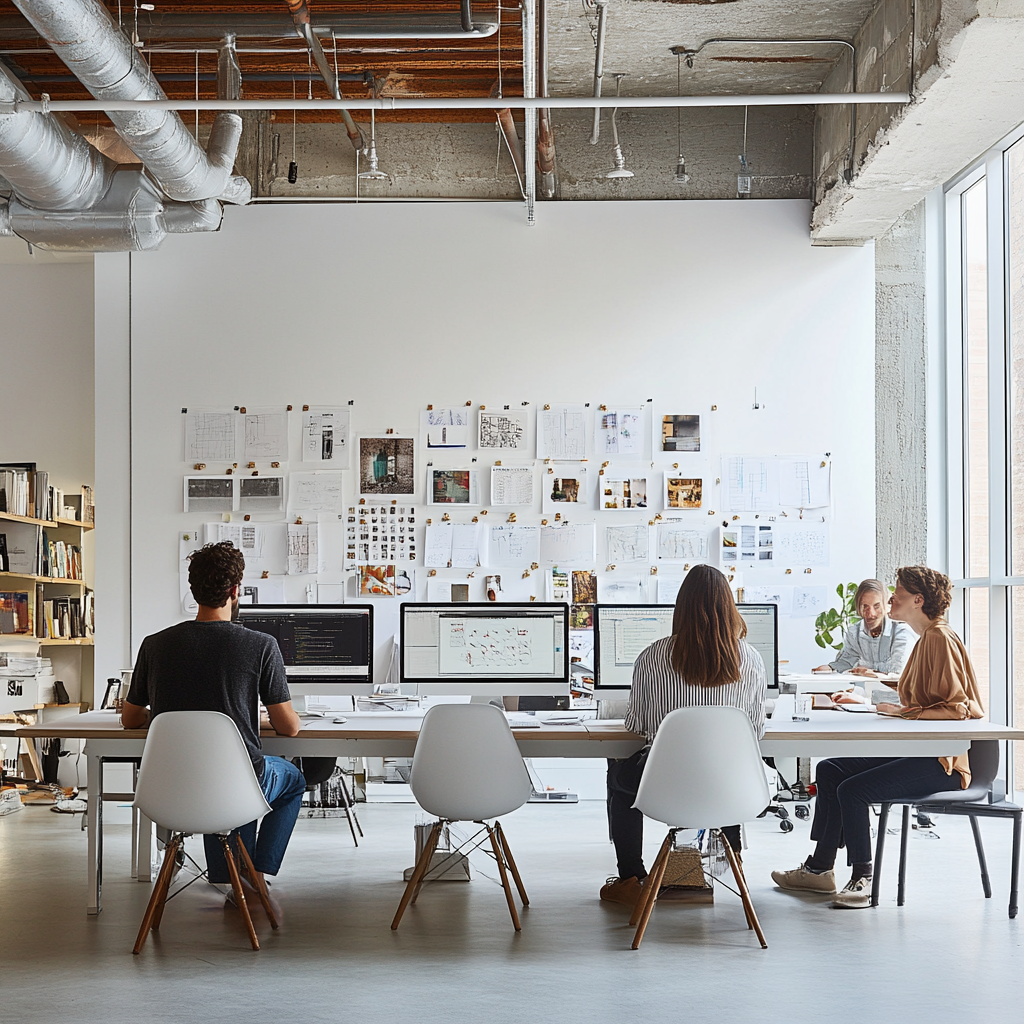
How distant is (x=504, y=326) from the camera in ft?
20.8

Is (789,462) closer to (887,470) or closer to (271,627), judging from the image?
(887,470)

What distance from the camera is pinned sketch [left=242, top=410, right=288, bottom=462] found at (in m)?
6.29

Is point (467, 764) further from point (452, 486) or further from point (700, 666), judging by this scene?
point (452, 486)

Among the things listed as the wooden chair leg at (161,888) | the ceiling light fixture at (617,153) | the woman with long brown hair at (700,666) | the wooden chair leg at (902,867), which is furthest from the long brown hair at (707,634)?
the ceiling light fixture at (617,153)

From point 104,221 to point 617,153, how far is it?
8.80 ft

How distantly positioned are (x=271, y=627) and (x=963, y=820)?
11.5 feet

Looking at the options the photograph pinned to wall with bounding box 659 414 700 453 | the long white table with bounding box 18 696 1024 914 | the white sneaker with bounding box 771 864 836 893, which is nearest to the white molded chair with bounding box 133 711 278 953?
the long white table with bounding box 18 696 1024 914

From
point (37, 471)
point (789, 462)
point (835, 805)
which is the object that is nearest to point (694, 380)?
point (789, 462)

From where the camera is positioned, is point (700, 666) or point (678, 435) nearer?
point (700, 666)

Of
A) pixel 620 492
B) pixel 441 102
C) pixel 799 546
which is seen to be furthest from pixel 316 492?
pixel 799 546

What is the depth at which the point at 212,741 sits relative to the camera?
3.35 m

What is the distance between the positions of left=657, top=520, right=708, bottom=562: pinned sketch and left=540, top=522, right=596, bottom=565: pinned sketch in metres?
0.39

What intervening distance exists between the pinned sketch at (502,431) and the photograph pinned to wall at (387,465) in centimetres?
40

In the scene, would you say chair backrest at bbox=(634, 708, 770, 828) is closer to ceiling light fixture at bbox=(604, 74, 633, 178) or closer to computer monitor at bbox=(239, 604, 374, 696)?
computer monitor at bbox=(239, 604, 374, 696)
